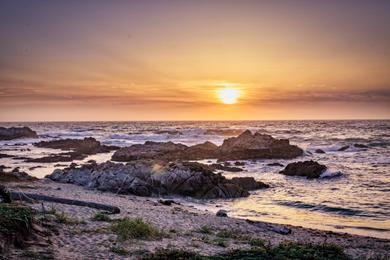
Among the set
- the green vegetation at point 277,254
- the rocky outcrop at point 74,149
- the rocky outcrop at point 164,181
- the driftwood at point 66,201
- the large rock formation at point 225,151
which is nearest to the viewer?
the green vegetation at point 277,254

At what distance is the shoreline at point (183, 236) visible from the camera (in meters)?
11.3

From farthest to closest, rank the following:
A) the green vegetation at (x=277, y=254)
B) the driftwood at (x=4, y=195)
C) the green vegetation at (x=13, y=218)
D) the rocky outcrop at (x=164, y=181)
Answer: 1. the rocky outcrop at (x=164, y=181)
2. the driftwood at (x=4, y=195)
3. the green vegetation at (x=277, y=254)
4. the green vegetation at (x=13, y=218)

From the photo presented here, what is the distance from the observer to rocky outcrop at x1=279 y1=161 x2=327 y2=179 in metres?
33.6

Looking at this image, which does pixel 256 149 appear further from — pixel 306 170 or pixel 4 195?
pixel 4 195

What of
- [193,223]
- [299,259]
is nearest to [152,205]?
[193,223]

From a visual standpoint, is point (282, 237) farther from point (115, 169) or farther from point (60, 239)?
point (115, 169)

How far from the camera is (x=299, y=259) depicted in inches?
440

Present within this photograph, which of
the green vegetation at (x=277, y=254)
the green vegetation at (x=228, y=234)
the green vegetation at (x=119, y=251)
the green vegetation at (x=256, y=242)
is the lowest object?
the green vegetation at (x=228, y=234)

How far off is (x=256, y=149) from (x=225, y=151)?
3.85 m

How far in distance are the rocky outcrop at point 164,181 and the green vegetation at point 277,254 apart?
43.6ft

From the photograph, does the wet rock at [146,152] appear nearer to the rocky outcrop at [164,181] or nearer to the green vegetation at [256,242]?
the rocky outcrop at [164,181]

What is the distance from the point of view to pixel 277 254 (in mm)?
11492

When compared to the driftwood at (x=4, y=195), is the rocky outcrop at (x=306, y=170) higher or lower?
lower

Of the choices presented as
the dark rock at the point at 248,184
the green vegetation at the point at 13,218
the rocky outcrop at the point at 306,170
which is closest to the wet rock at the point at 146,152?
the rocky outcrop at the point at 306,170
